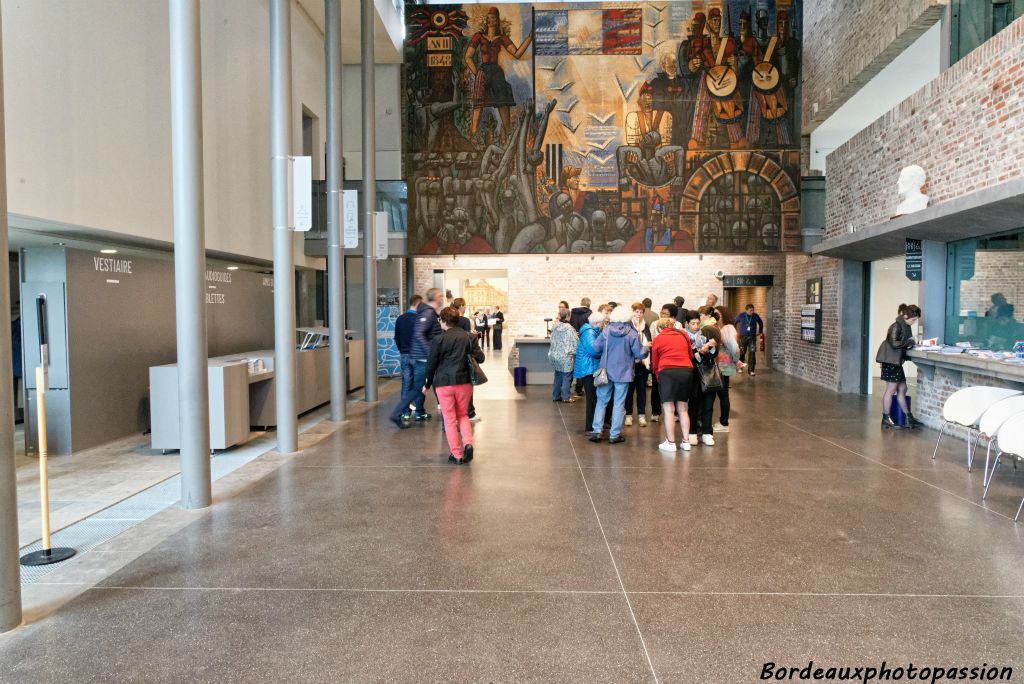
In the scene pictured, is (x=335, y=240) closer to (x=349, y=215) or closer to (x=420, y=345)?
(x=349, y=215)

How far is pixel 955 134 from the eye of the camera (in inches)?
324

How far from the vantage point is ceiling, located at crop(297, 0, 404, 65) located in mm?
13578

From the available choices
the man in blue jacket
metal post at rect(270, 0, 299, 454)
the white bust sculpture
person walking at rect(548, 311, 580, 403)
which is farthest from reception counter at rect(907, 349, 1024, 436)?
metal post at rect(270, 0, 299, 454)

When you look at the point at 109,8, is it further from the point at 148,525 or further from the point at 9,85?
the point at 148,525

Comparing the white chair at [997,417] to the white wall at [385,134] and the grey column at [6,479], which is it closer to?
the grey column at [6,479]

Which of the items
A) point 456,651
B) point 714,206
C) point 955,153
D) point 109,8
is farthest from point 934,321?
point 109,8

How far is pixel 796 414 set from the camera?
10211 mm

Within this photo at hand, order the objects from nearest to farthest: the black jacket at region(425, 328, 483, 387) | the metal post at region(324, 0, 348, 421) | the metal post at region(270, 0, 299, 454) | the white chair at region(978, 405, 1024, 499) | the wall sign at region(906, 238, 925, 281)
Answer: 1. the white chair at region(978, 405, 1024, 499)
2. the black jacket at region(425, 328, 483, 387)
3. the metal post at region(270, 0, 299, 454)
4. the wall sign at region(906, 238, 925, 281)
5. the metal post at region(324, 0, 348, 421)

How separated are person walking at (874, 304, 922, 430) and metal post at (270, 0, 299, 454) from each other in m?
7.59

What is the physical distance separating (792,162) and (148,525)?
14.6 metres

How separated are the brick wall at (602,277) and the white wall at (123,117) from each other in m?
8.20

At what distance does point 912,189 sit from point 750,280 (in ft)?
32.1

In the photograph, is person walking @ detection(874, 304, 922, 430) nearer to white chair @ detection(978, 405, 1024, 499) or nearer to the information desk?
white chair @ detection(978, 405, 1024, 499)

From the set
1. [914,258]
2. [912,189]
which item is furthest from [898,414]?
[912,189]
